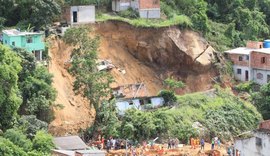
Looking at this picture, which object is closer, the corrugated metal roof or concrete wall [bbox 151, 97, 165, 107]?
the corrugated metal roof

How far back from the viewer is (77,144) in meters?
41.3

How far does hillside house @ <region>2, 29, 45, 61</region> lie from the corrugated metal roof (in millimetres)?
5426

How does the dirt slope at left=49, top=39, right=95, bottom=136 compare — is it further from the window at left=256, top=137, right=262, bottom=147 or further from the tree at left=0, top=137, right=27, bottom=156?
the window at left=256, top=137, right=262, bottom=147

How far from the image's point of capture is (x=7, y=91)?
40031 millimetres

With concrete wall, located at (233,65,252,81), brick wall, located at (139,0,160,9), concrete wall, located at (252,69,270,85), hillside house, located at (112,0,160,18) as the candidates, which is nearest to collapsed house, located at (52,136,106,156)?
hillside house, located at (112,0,160,18)

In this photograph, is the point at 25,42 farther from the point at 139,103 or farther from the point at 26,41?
the point at 139,103

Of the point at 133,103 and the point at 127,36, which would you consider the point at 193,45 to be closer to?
the point at 127,36

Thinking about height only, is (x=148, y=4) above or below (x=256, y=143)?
above

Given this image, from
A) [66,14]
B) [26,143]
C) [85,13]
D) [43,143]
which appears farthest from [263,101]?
[26,143]

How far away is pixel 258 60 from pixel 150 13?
7.00 meters

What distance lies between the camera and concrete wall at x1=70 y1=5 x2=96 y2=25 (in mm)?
50125

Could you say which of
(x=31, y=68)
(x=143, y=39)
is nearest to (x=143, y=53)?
(x=143, y=39)

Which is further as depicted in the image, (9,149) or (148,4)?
(148,4)

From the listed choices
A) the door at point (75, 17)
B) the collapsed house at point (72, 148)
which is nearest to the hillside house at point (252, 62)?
the door at point (75, 17)
